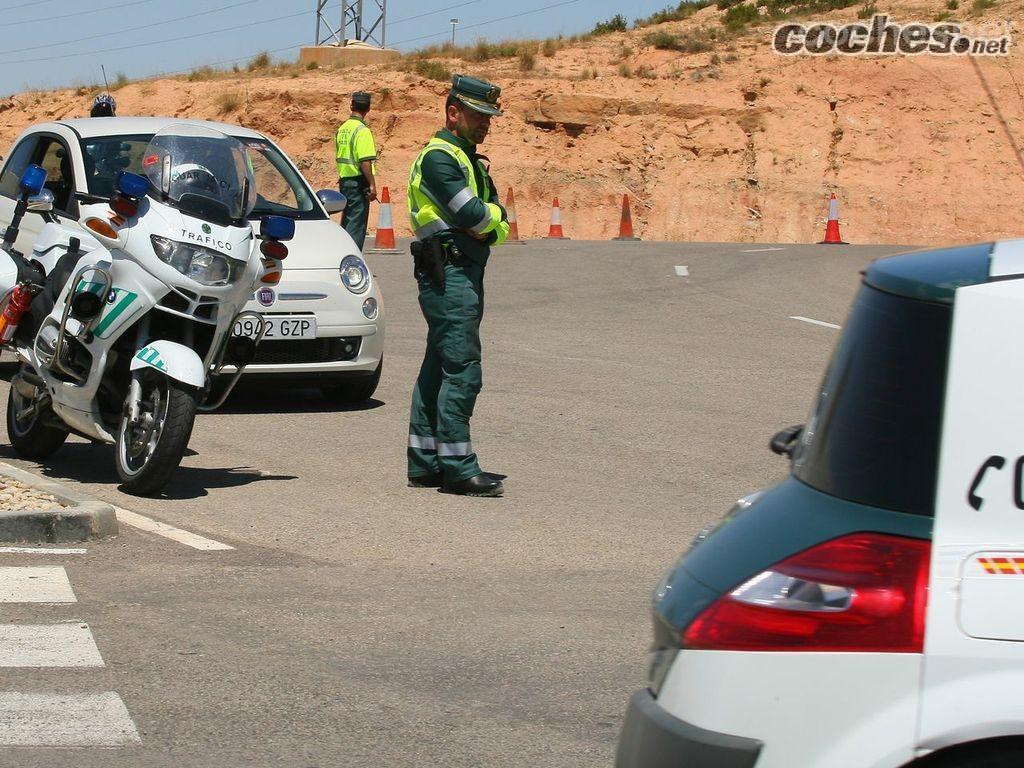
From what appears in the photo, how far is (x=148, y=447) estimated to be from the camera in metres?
7.38

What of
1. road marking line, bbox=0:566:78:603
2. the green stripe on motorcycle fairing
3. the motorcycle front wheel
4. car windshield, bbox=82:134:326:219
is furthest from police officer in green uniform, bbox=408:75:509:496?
road marking line, bbox=0:566:78:603

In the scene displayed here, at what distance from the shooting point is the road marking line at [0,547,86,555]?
6.33 meters

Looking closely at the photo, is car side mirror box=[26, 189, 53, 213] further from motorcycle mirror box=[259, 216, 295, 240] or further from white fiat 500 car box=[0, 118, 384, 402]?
white fiat 500 car box=[0, 118, 384, 402]

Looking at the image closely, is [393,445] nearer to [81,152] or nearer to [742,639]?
[81,152]

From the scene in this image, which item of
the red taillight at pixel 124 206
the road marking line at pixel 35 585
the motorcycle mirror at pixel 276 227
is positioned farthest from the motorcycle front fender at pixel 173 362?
the road marking line at pixel 35 585

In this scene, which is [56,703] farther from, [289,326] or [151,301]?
[289,326]

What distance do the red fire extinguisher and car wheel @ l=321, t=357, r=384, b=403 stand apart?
9.54 ft

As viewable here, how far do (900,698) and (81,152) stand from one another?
8.55 metres

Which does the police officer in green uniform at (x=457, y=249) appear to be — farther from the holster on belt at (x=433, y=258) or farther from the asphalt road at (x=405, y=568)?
the asphalt road at (x=405, y=568)

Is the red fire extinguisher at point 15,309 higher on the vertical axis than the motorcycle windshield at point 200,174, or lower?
lower

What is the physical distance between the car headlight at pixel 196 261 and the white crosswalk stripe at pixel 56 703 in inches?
85.2

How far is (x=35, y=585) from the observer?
5.83 metres

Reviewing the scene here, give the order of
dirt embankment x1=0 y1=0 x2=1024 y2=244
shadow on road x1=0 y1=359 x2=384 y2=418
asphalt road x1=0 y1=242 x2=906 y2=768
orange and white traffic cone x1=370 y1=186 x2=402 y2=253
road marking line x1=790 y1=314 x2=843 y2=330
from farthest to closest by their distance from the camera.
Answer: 1. dirt embankment x1=0 y1=0 x2=1024 y2=244
2. orange and white traffic cone x1=370 y1=186 x2=402 y2=253
3. road marking line x1=790 y1=314 x2=843 y2=330
4. shadow on road x1=0 y1=359 x2=384 y2=418
5. asphalt road x1=0 y1=242 x2=906 y2=768

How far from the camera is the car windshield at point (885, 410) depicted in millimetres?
2777
